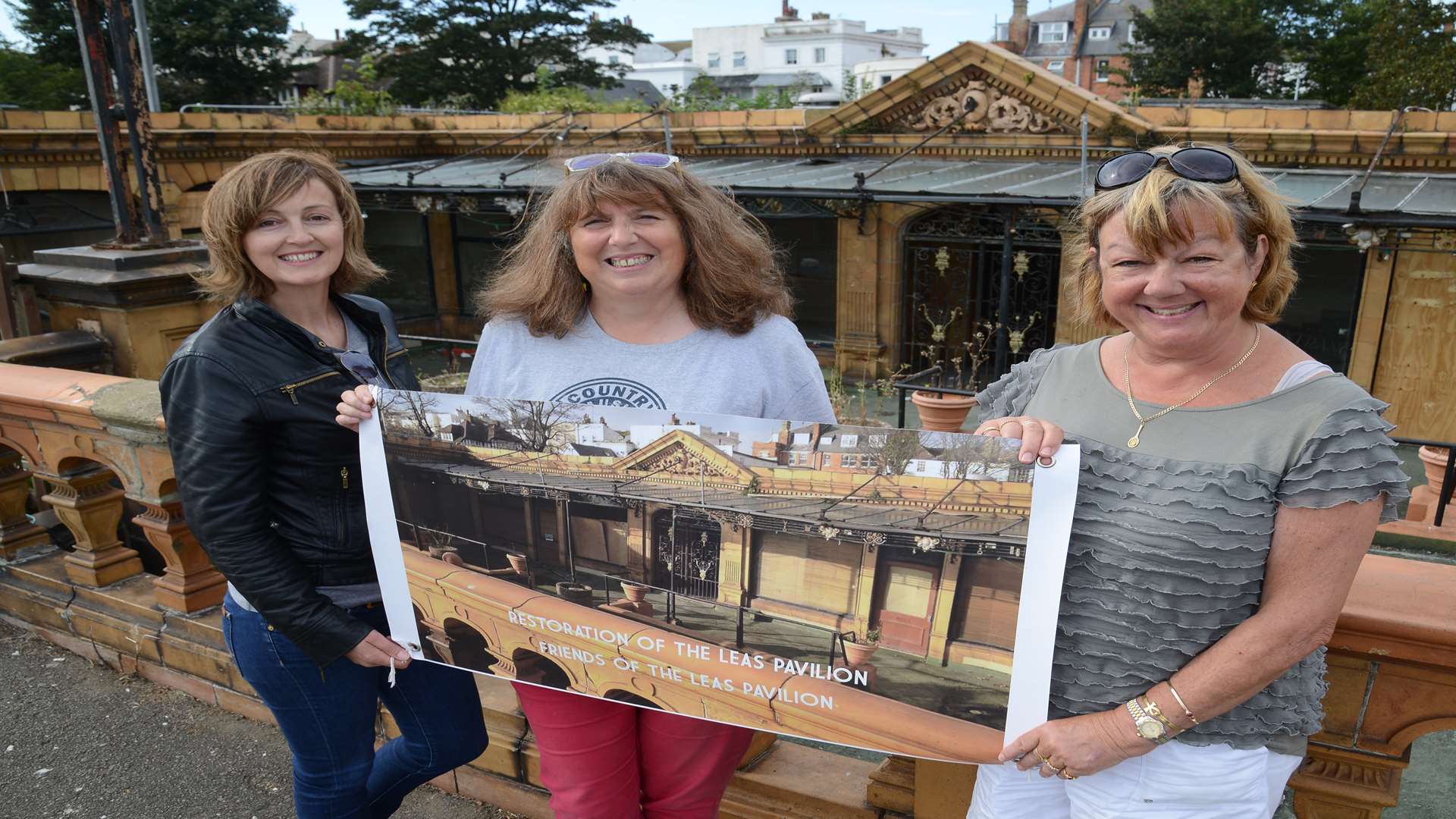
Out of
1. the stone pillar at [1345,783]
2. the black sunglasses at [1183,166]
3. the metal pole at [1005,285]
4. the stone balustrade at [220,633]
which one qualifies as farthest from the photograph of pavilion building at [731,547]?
the metal pole at [1005,285]

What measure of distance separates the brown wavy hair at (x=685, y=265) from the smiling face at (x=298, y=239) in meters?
0.40

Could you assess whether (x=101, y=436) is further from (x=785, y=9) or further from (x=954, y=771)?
(x=785, y=9)

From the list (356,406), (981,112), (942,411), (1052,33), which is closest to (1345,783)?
(356,406)

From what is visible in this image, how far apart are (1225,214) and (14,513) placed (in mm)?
5067

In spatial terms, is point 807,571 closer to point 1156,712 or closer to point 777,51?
point 1156,712

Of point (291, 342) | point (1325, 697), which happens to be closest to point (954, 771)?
point (1325, 697)

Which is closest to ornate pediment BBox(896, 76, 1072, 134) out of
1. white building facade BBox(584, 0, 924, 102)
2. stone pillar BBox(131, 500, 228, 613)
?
stone pillar BBox(131, 500, 228, 613)

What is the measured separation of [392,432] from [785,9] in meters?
104

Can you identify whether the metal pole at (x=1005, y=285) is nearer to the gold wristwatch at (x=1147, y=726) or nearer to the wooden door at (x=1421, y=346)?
the wooden door at (x=1421, y=346)

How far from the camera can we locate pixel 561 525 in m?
1.88

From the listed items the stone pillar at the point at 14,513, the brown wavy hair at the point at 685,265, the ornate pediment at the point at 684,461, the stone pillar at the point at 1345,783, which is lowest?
the stone pillar at the point at 14,513

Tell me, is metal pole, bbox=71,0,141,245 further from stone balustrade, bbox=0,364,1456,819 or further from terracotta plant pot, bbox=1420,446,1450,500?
terracotta plant pot, bbox=1420,446,1450,500

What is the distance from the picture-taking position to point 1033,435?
150 centimetres

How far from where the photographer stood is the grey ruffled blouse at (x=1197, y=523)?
139cm
